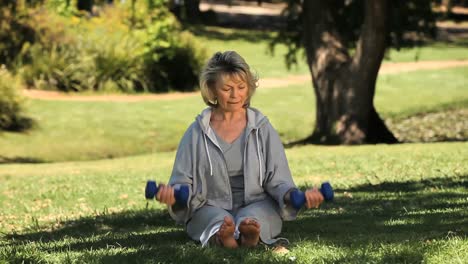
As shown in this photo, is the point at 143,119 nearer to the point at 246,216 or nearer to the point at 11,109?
the point at 11,109

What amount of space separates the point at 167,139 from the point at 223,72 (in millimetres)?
14676

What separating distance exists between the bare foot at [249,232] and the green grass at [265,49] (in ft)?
78.7

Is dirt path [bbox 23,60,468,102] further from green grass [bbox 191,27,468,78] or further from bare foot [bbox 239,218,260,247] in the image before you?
bare foot [bbox 239,218,260,247]

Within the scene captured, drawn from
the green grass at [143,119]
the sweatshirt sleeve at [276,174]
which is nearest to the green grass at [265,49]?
the green grass at [143,119]

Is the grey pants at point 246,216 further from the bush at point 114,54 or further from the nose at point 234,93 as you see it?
the bush at point 114,54

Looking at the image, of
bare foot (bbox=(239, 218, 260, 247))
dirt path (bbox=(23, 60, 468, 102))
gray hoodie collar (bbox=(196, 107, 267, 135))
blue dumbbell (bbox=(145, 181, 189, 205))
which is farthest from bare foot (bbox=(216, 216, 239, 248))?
dirt path (bbox=(23, 60, 468, 102))

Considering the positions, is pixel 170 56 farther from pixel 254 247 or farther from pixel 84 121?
pixel 254 247

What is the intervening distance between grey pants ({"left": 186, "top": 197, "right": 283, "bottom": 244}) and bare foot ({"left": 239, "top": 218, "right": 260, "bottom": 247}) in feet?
0.26

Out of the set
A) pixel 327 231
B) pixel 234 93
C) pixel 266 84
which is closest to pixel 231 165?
pixel 234 93

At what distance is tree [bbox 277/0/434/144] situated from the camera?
1648 cm

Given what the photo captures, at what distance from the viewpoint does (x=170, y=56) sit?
1043 inches

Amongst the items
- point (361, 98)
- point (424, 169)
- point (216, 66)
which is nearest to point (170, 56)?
point (361, 98)

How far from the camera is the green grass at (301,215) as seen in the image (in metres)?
5.24

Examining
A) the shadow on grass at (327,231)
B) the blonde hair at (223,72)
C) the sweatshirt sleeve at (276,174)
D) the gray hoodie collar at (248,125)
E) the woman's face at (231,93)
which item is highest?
the blonde hair at (223,72)
